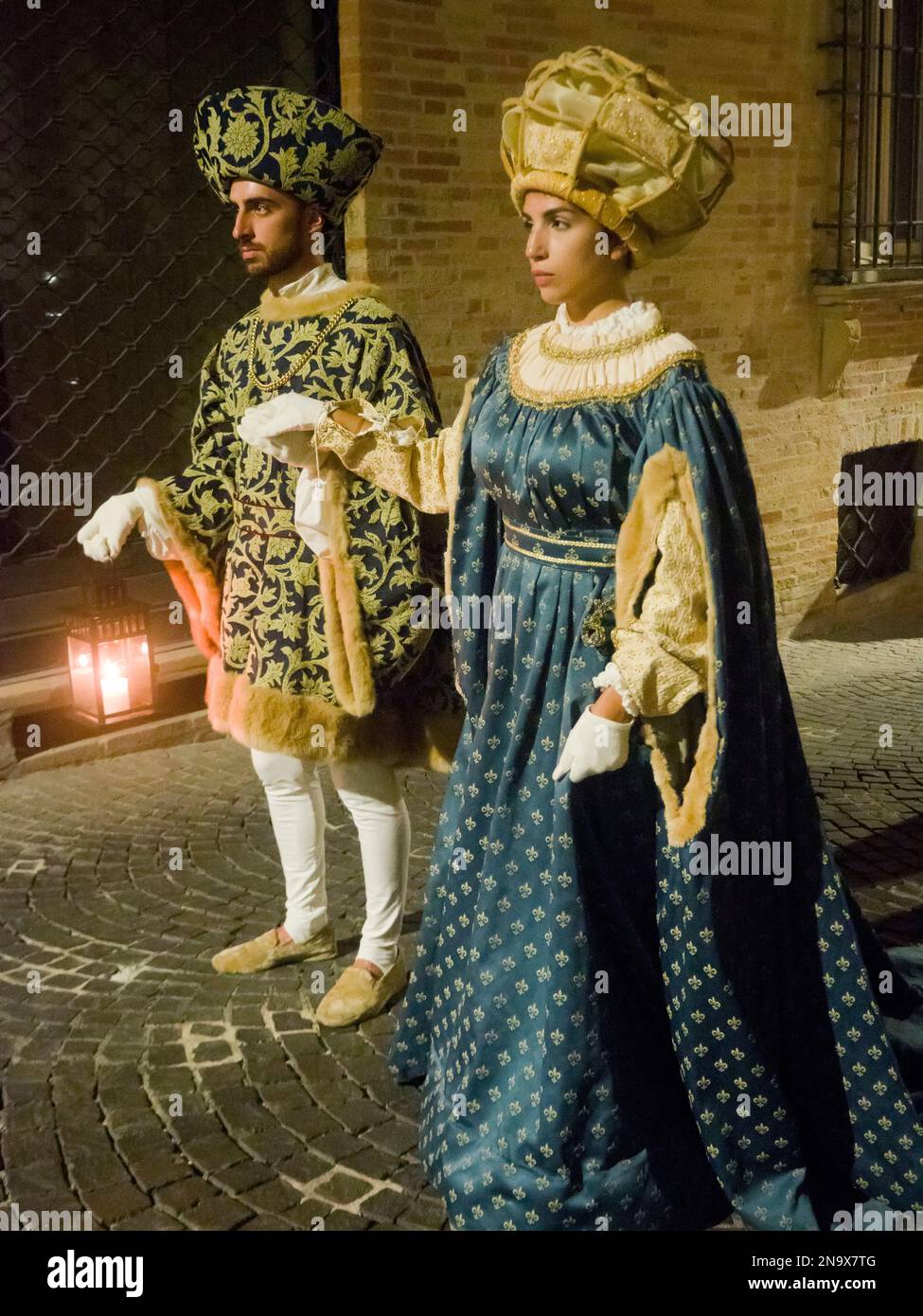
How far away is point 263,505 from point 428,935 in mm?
1243

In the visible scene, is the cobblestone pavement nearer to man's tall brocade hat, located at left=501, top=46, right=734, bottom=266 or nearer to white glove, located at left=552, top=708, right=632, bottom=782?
white glove, located at left=552, top=708, right=632, bottom=782

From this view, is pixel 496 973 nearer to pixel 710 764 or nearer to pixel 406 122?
pixel 710 764

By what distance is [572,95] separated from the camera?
2822mm

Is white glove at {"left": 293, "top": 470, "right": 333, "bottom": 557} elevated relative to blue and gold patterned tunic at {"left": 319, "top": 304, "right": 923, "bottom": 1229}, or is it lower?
elevated

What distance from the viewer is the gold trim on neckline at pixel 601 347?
9.63ft

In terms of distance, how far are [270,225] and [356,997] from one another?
2.11 meters

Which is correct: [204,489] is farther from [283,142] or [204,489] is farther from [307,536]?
[283,142]

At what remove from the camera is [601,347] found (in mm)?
2963

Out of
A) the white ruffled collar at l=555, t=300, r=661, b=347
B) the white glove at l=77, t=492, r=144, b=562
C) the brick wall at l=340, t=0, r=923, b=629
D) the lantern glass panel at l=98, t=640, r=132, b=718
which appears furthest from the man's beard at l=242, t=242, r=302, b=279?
the brick wall at l=340, t=0, r=923, b=629

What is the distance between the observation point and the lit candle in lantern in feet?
19.8

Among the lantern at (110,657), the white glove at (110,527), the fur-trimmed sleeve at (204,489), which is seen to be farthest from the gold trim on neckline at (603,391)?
the lantern at (110,657)

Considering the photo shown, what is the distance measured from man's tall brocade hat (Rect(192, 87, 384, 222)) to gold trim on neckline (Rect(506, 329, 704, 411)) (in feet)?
3.25

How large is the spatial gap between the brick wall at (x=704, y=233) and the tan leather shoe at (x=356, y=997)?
361 centimetres

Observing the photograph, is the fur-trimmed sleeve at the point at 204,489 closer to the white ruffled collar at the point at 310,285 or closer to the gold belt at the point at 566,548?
the white ruffled collar at the point at 310,285
